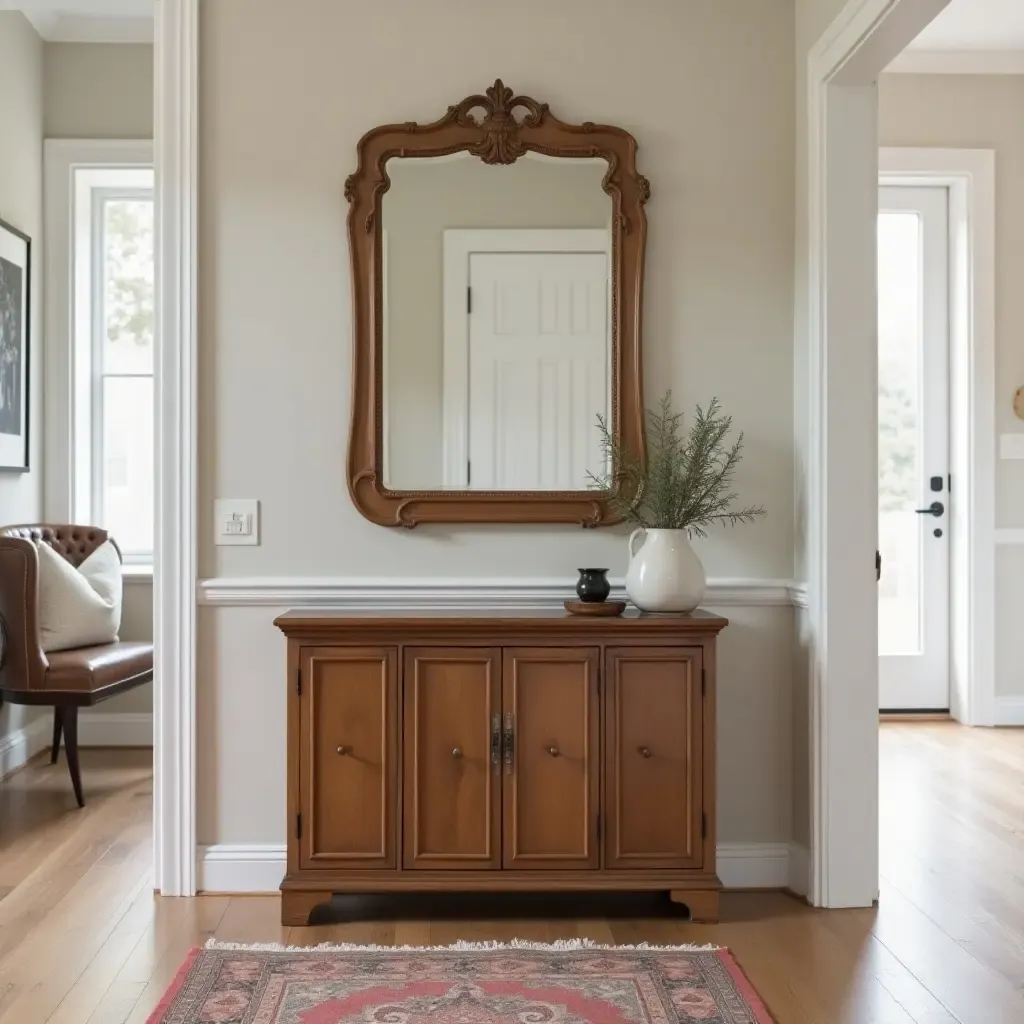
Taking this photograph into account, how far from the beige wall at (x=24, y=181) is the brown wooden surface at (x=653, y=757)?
2.67 m

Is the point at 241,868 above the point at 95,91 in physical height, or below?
below

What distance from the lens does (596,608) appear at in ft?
9.20

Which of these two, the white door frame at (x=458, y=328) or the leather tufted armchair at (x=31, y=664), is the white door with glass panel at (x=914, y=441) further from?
the leather tufted armchair at (x=31, y=664)

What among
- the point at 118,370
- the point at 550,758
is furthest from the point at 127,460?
the point at 550,758

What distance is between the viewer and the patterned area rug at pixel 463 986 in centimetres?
220

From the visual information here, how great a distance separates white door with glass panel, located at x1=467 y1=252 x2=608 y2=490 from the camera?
3.02 m

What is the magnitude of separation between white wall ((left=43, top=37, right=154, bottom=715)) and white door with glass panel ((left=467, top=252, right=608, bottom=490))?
2.43 metres

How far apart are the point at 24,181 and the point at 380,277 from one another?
2252 millimetres

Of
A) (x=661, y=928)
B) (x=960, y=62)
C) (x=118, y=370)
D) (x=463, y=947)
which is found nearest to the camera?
(x=463, y=947)

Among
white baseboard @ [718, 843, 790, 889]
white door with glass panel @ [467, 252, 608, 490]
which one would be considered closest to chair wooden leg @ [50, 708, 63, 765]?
white door with glass panel @ [467, 252, 608, 490]

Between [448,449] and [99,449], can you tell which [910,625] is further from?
[99,449]

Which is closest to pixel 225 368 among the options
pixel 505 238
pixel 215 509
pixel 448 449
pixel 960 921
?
pixel 215 509

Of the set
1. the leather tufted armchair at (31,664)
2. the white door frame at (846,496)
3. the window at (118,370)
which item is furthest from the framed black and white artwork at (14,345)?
the white door frame at (846,496)

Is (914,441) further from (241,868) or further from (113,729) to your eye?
(113,729)
